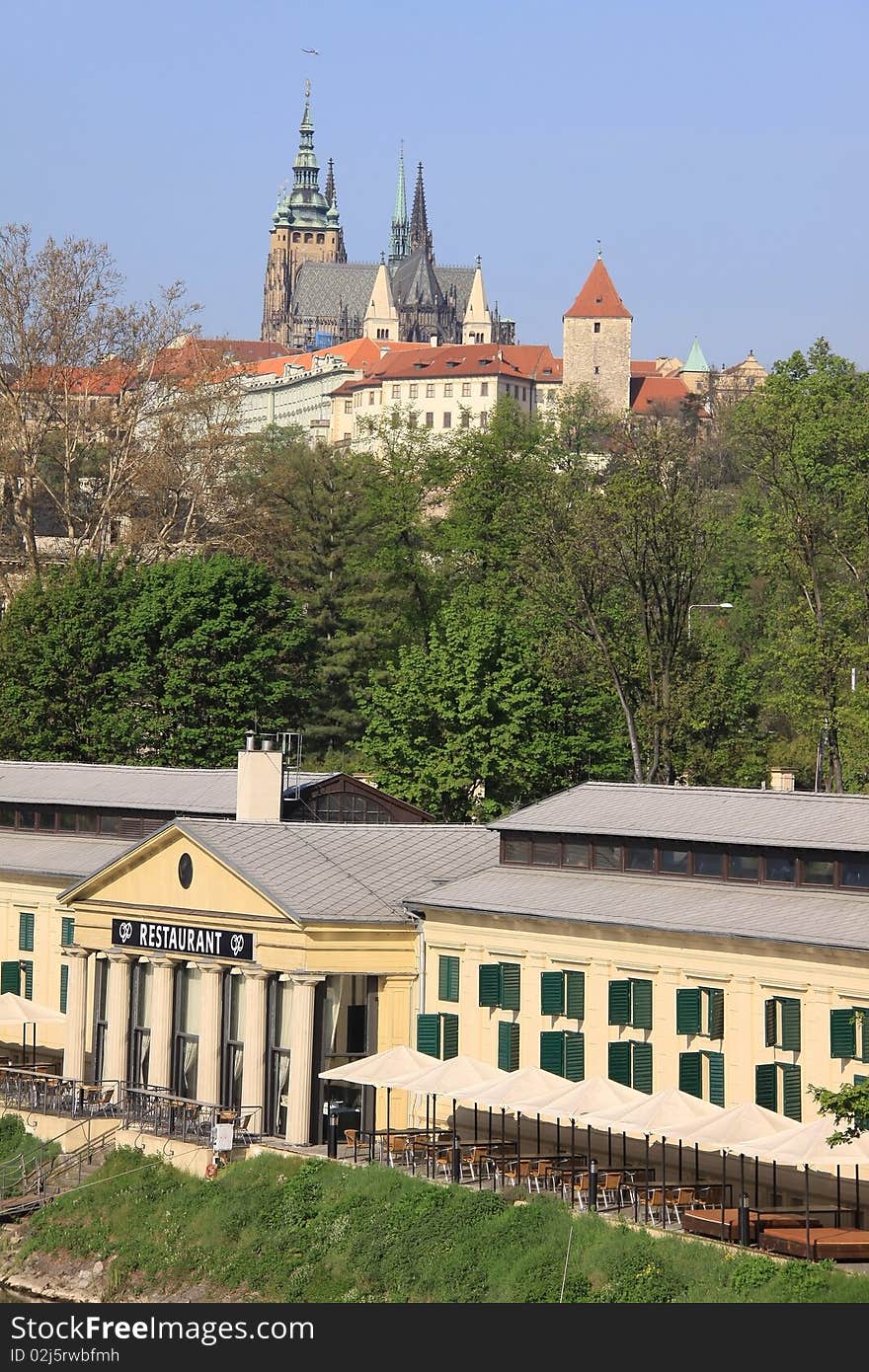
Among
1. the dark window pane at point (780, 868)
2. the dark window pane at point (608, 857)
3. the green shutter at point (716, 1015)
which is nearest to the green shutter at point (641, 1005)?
the green shutter at point (716, 1015)

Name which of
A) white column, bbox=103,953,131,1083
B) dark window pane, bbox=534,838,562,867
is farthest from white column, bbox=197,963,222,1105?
dark window pane, bbox=534,838,562,867

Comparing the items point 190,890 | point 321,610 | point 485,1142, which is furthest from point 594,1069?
point 321,610

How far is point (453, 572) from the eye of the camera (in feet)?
354

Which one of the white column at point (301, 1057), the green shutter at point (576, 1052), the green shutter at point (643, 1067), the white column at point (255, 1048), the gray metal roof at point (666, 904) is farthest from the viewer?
the white column at point (255, 1048)

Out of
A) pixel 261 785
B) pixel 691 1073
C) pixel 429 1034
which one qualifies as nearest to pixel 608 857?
pixel 429 1034

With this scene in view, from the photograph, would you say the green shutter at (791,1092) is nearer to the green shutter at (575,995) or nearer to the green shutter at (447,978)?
the green shutter at (575,995)

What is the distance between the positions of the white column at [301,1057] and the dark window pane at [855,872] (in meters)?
11.1

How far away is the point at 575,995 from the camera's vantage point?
49375mm

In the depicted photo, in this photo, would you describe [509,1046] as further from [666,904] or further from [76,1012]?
[76,1012]

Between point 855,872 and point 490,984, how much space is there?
8299mm

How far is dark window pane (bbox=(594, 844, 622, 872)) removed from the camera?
52.3m

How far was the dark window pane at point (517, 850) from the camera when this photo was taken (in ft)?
179

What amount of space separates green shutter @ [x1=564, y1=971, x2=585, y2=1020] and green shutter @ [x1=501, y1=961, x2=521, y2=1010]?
4.77 feet

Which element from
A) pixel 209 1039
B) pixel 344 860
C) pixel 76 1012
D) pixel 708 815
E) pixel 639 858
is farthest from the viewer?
pixel 76 1012
